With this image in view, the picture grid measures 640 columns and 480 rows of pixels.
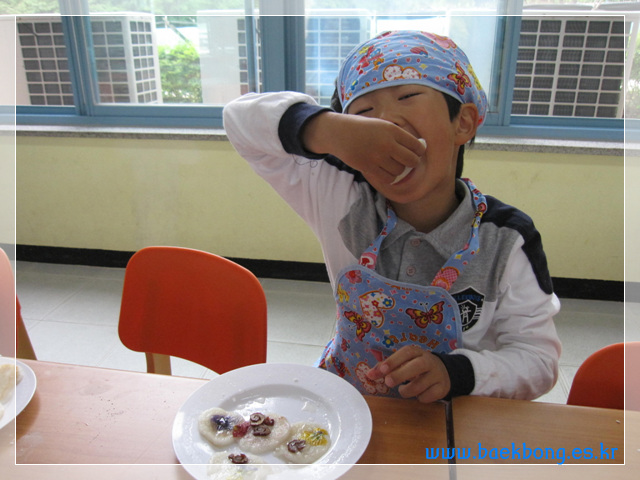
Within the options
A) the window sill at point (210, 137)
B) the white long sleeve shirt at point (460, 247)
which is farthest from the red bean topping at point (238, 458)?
the window sill at point (210, 137)

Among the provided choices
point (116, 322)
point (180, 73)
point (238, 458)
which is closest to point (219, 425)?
point (238, 458)

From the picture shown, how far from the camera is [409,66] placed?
24.6 inches

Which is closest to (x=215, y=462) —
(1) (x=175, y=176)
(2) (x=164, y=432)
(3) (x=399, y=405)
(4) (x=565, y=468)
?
(2) (x=164, y=432)

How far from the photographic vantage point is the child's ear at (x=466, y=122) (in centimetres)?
67

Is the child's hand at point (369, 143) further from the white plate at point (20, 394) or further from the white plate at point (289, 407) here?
the white plate at point (20, 394)

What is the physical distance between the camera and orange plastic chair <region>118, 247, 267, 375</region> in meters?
0.87

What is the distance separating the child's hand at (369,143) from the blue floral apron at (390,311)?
6.8 inches

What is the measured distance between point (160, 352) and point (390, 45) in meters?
0.67

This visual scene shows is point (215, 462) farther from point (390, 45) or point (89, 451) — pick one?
point (390, 45)

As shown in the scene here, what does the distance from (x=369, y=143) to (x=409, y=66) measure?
0.47 ft

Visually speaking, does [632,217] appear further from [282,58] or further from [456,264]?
[282,58]

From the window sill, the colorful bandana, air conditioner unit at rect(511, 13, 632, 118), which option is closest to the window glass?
the window sill

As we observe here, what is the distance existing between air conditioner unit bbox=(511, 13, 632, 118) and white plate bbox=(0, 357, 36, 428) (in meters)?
2.06

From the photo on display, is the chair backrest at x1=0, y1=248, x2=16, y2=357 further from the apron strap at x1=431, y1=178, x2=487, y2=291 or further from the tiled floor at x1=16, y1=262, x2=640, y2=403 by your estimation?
the tiled floor at x1=16, y1=262, x2=640, y2=403
